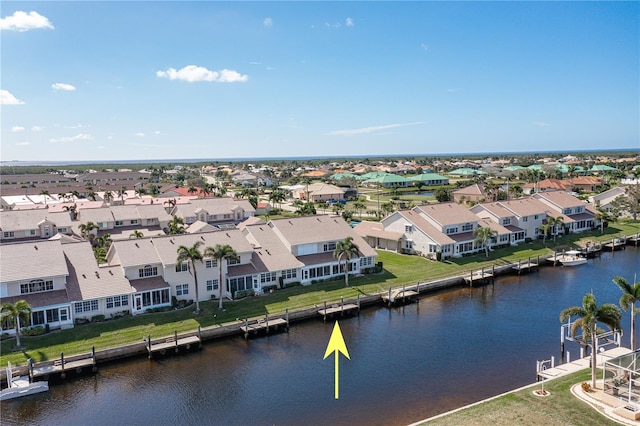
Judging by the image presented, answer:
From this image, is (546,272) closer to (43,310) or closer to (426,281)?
(426,281)

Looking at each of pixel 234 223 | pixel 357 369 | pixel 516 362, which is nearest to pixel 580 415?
pixel 516 362

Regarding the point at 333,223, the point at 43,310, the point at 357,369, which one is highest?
the point at 333,223

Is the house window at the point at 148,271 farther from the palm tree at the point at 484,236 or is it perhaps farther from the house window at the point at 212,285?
the palm tree at the point at 484,236

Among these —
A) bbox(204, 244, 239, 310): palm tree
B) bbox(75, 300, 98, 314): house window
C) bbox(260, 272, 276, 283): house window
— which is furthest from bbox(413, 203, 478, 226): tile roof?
bbox(75, 300, 98, 314): house window

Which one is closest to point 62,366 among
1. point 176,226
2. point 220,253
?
point 220,253

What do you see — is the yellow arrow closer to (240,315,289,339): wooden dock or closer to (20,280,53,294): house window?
(240,315,289,339): wooden dock

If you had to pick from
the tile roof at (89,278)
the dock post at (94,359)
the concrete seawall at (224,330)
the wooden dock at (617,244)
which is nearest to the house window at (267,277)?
the concrete seawall at (224,330)

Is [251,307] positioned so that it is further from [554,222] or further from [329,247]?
[554,222]
